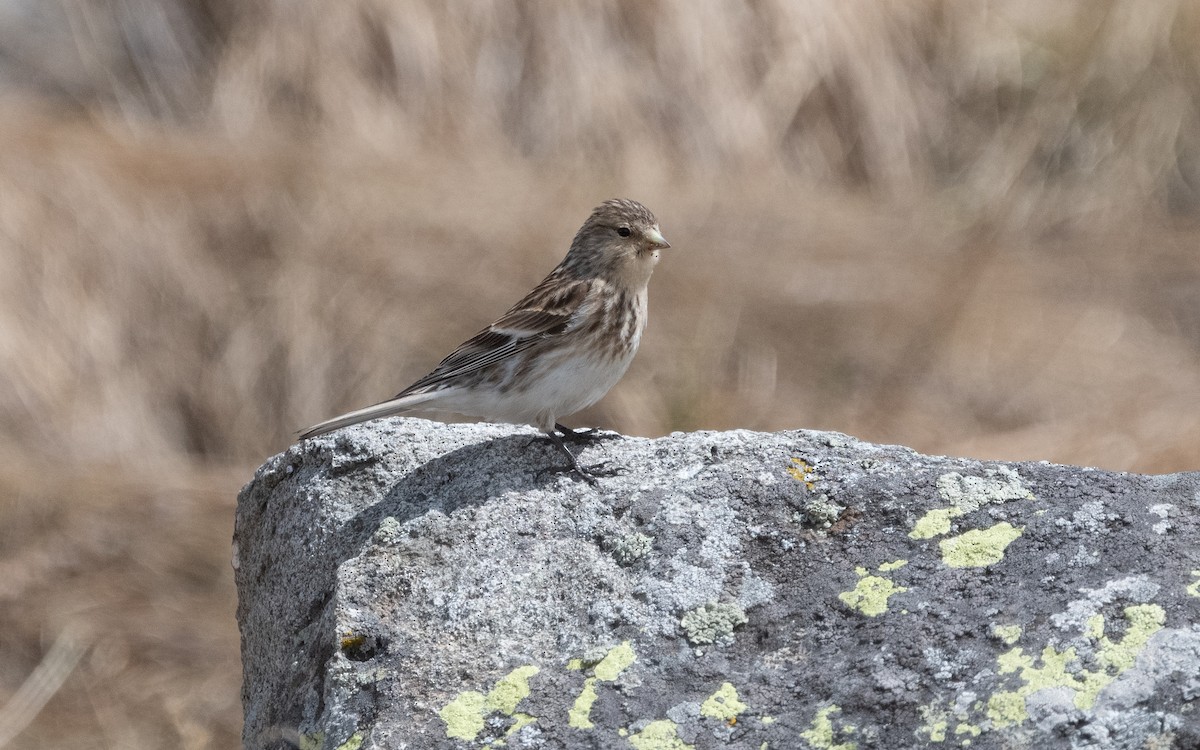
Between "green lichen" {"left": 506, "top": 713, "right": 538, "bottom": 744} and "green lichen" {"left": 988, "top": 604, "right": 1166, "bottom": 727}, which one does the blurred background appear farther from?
"green lichen" {"left": 988, "top": 604, "right": 1166, "bottom": 727}

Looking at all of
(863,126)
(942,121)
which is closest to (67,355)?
(863,126)

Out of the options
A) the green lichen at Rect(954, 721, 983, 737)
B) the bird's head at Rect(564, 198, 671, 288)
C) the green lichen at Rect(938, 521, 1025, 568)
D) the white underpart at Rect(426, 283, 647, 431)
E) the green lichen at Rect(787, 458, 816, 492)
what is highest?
the bird's head at Rect(564, 198, 671, 288)

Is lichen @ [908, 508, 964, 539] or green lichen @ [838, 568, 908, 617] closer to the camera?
green lichen @ [838, 568, 908, 617]

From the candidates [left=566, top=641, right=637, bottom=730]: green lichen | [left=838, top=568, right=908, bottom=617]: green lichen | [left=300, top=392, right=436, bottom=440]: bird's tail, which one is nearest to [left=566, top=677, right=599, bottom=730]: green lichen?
[left=566, top=641, right=637, bottom=730]: green lichen

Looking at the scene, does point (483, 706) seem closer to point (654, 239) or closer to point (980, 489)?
point (980, 489)

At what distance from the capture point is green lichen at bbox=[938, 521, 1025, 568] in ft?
9.54

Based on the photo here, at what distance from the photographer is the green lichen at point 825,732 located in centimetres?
261

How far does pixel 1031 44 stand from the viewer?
11.5 m

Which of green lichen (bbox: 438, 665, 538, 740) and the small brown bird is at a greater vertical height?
the small brown bird

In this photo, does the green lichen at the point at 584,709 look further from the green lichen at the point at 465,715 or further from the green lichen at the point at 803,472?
the green lichen at the point at 803,472

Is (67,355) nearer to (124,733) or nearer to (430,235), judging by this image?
(430,235)

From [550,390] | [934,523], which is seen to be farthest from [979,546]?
[550,390]

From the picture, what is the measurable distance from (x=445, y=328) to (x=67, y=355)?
264 cm

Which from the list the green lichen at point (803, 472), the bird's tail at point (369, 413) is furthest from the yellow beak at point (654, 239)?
the green lichen at point (803, 472)
